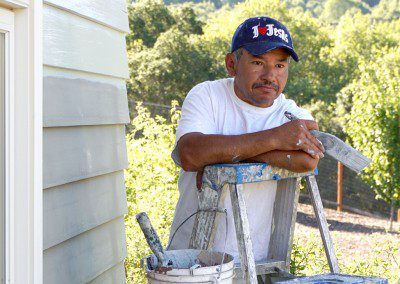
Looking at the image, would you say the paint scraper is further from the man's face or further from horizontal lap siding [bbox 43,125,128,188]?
horizontal lap siding [bbox 43,125,128,188]

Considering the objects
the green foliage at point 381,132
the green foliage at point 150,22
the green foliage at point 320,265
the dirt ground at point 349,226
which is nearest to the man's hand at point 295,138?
the green foliage at point 320,265

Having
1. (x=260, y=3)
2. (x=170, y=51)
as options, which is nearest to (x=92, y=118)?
(x=170, y=51)

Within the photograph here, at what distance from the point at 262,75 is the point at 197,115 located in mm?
308

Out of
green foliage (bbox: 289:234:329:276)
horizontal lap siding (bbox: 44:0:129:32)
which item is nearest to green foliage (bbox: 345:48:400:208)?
green foliage (bbox: 289:234:329:276)

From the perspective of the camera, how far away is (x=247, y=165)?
2.52 metres

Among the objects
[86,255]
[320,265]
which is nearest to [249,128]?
[86,255]

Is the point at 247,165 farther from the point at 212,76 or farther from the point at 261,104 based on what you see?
the point at 212,76

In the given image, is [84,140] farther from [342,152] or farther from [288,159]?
[342,152]

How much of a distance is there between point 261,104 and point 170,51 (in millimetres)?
19277

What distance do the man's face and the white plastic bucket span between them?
68cm

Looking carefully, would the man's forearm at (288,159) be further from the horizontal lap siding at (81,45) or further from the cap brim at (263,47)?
the horizontal lap siding at (81,45)

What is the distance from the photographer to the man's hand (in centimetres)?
255

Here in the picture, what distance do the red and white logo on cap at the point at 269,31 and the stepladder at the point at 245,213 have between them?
530mm

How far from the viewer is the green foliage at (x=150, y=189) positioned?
6125mm
